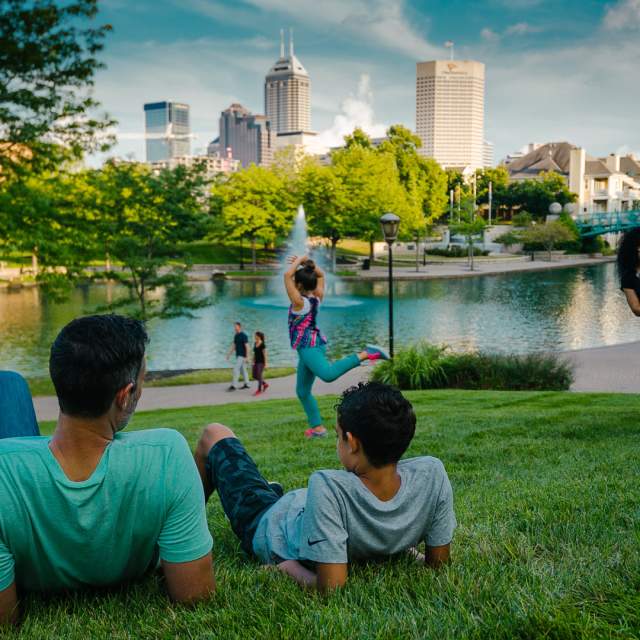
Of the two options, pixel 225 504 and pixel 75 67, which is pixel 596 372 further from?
pixel 225 504

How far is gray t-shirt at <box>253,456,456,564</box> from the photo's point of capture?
2.51m

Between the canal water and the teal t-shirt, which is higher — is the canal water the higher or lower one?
the lower one

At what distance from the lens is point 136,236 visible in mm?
19562

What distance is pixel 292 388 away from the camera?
15.8 m

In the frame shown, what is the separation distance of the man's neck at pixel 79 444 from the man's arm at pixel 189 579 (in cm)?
44

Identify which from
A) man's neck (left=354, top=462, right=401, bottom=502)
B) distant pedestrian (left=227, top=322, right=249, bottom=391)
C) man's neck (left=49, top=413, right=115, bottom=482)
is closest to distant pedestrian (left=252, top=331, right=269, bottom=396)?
distant pedestrian (left=227, top=322, right=249, bottom=391)

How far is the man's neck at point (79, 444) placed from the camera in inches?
83.0

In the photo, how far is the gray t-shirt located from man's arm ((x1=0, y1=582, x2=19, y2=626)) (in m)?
0.97

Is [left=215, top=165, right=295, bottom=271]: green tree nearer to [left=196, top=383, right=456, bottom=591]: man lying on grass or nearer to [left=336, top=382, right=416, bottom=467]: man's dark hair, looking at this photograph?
[left=196, top=383, right=456, bottom=591]: man lying on grass

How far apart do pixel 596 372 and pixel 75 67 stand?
41.9ft

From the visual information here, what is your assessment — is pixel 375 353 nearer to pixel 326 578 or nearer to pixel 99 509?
pixel 326 578

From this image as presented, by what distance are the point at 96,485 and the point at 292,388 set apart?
45.0 ft

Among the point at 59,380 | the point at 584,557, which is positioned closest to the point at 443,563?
the point at 584,557

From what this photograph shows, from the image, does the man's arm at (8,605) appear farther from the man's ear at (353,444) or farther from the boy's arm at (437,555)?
the boy's arm at (437,555)
